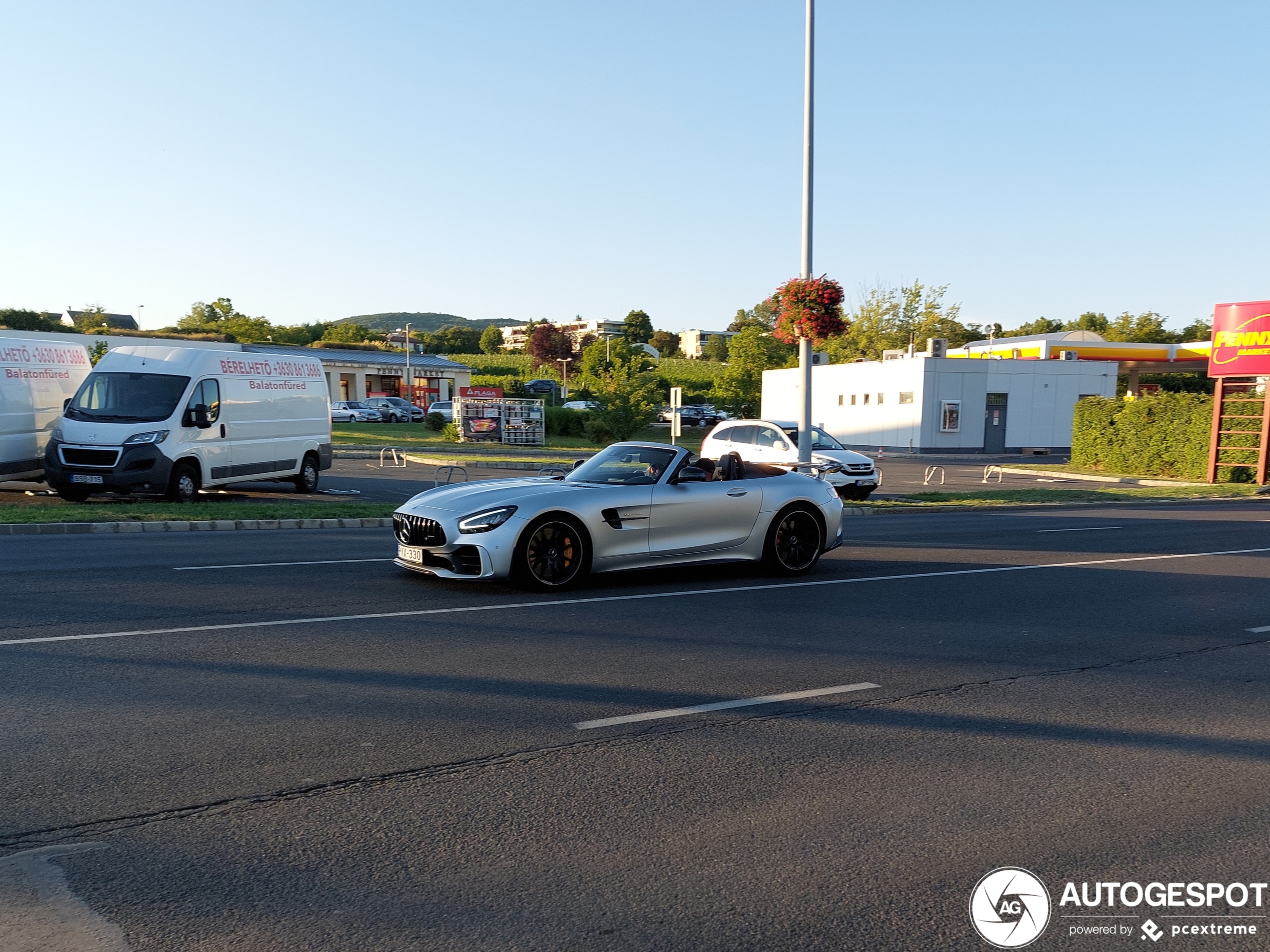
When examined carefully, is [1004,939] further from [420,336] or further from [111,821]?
[420,336]

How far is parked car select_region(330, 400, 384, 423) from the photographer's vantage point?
59.1m

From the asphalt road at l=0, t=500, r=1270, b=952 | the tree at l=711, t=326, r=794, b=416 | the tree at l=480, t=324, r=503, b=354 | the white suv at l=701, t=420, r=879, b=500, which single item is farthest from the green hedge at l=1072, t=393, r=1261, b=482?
the tree at l=480, t=324, r=503, b=354

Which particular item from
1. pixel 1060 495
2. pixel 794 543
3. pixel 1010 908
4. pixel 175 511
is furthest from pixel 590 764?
pixel 1060 495

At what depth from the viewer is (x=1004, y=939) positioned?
3.54 meters

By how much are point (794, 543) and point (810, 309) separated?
935 cm

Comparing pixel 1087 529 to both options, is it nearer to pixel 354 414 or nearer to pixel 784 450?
pixel 784 450

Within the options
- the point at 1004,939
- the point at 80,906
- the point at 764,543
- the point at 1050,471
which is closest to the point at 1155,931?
the point at 1004,939

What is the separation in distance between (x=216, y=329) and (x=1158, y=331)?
100.0 metres

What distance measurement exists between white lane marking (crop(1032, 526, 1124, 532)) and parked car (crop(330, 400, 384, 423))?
46734mm

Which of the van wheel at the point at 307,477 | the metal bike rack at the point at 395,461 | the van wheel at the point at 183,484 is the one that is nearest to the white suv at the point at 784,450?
the van wheel at the point at 307,477

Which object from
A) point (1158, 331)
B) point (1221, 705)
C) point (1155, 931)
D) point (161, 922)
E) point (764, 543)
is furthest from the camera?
point (1158, 331)

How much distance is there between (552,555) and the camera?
31.0 feet

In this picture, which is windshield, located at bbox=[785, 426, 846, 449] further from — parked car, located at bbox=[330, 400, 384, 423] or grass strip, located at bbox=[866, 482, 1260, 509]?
parked car, located at bbox=[330, 400, 384, 423]

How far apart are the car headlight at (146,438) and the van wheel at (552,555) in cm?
1001
